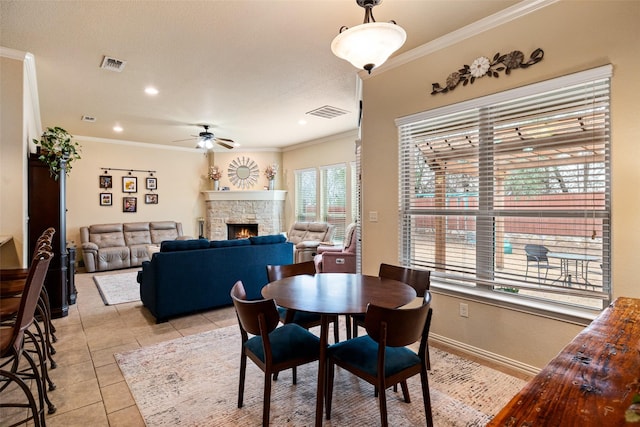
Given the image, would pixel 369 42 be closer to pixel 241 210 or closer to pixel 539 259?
pixel 539 259

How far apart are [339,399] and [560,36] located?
297cm

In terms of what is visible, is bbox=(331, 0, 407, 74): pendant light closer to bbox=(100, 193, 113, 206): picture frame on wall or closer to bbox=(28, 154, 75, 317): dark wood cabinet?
bbox=(28, 154, 75, 317): dark wood cabinet

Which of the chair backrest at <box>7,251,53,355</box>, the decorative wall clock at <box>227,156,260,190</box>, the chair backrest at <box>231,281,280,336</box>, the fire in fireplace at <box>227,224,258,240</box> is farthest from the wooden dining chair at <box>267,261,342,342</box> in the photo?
the decorative wall clock at <box>227,156,260,190</box>

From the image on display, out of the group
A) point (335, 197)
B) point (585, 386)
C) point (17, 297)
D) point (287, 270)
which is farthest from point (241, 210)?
point (585, 386)

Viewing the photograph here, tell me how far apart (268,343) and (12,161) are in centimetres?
345

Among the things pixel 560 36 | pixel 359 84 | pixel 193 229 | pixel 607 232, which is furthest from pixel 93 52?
pixel 193 229

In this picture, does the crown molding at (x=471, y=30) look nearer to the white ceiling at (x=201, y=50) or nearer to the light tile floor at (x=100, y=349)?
the white ceiling at (x=201, y=50)

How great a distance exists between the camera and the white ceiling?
2.56m

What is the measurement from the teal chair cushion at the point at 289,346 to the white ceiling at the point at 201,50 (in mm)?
2422

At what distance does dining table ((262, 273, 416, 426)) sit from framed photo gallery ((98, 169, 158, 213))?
263 inches

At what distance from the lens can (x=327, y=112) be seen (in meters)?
5.36

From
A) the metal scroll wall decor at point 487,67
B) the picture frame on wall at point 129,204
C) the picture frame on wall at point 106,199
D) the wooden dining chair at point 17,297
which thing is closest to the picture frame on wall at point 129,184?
the picture frame on wall at point 129,204

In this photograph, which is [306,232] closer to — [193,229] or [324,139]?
[324,139]

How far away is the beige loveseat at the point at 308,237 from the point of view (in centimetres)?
648
